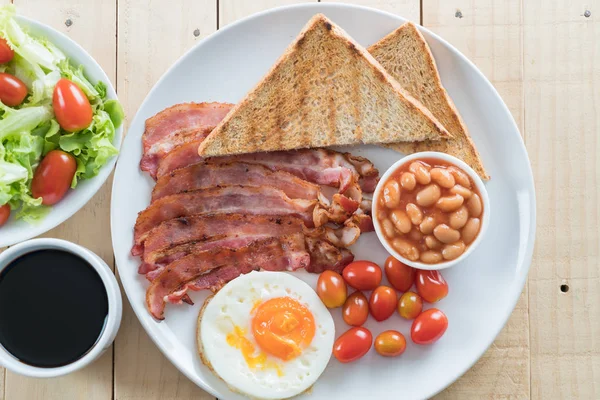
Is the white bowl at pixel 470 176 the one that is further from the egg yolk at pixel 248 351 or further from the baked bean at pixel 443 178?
the egg yolk at pixel 248 351

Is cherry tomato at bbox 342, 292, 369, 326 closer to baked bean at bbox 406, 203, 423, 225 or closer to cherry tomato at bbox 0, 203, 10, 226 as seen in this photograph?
baked bean at bbox 406, 203, 423, 225

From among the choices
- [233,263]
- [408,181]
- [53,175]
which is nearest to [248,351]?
[233,263]

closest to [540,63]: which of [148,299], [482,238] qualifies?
[482,238]

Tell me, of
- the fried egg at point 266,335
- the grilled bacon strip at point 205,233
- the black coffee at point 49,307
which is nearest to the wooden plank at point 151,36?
the grilled bacon strip at point 205,233

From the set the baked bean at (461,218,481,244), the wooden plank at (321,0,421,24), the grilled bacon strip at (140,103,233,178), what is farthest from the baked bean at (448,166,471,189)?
the grilled bacon strip at (140,103,233,178)

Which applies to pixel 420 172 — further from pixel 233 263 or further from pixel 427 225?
pixel 233 263

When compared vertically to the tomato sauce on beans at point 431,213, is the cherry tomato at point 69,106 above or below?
above

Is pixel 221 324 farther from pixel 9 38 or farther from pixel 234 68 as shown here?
pixel 9 38
